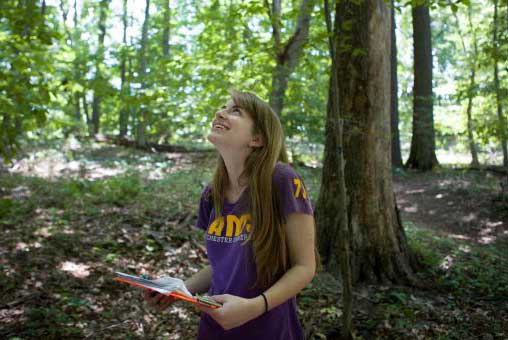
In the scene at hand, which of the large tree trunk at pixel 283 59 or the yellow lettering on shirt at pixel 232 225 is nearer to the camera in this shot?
the yellow lettering on shirt at pixel 232 225

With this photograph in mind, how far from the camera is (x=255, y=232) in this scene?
5.50ft

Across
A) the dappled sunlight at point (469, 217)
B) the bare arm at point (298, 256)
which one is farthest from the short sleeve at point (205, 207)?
the dappled sunlight at point (469, 217)

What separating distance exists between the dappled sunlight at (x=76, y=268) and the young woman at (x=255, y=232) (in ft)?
10.5

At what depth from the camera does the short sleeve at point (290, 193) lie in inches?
63.9

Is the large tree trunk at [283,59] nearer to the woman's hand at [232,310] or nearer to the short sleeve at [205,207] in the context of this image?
the short sleeve at [205,207]

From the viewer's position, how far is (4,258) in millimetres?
4812

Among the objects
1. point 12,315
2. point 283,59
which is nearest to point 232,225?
point 12,315

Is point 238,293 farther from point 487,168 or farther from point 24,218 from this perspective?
point 487,168

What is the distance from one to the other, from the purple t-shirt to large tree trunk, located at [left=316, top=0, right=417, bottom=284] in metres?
Result: 3.01

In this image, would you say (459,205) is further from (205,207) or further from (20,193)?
(20,193)

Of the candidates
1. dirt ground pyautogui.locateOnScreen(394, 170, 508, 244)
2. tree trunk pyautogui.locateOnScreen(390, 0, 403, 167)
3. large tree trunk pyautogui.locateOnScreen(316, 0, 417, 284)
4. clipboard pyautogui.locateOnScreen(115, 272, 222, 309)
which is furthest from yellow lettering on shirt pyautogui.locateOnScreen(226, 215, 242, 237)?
tree trunk pyautogui.locateOnScreen(390, 0, 403, 167)

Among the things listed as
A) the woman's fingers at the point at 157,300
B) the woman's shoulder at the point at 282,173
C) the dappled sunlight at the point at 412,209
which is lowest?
the dappled sunlight at the point at 412,209

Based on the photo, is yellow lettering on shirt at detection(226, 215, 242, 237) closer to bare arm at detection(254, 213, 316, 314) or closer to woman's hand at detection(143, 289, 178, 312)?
bare arm at detection(254, 213, 316, 314)

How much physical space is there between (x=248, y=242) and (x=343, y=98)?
3.35m
